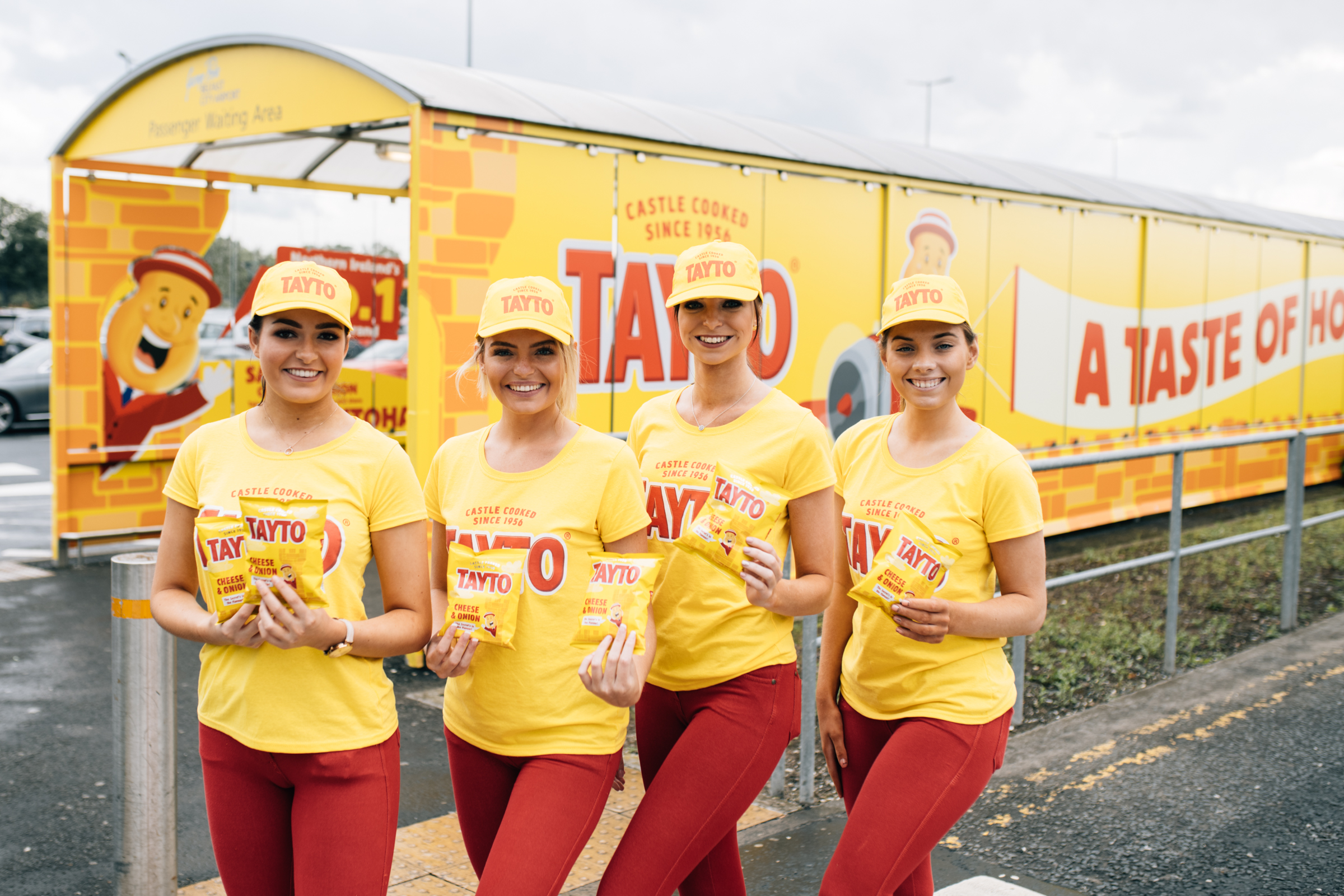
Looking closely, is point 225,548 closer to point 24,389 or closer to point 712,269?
point 712,269

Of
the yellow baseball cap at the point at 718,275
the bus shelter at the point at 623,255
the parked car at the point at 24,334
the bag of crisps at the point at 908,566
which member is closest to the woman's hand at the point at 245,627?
the yellow baseball cap at the point at 718,275

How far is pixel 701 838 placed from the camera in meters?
2.40

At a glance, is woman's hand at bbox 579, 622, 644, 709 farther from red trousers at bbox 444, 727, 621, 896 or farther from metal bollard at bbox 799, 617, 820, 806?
metal bollard at bbox 799, 617, 820, 806

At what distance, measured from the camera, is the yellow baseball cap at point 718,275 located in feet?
8.33

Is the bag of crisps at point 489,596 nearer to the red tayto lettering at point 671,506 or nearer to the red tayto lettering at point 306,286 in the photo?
the red tayto lettering at point 671,506

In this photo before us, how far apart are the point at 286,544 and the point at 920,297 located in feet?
4.58

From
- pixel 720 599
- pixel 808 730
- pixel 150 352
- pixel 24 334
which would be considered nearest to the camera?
pixel 720 599

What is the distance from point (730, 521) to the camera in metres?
2.36

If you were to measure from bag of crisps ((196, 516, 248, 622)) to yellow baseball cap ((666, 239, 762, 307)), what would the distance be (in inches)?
40.6

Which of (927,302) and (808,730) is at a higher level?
(927,302)

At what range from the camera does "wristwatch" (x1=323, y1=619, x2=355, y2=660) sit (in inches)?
86.0

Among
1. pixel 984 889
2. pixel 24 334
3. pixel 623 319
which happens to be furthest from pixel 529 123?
pixel 24 334

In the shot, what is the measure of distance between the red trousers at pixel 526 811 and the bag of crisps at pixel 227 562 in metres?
0.55

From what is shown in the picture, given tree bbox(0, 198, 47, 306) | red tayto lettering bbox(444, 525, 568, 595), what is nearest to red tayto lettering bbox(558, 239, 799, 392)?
red tayto lettering bbox(444, 525, 568, 595)
